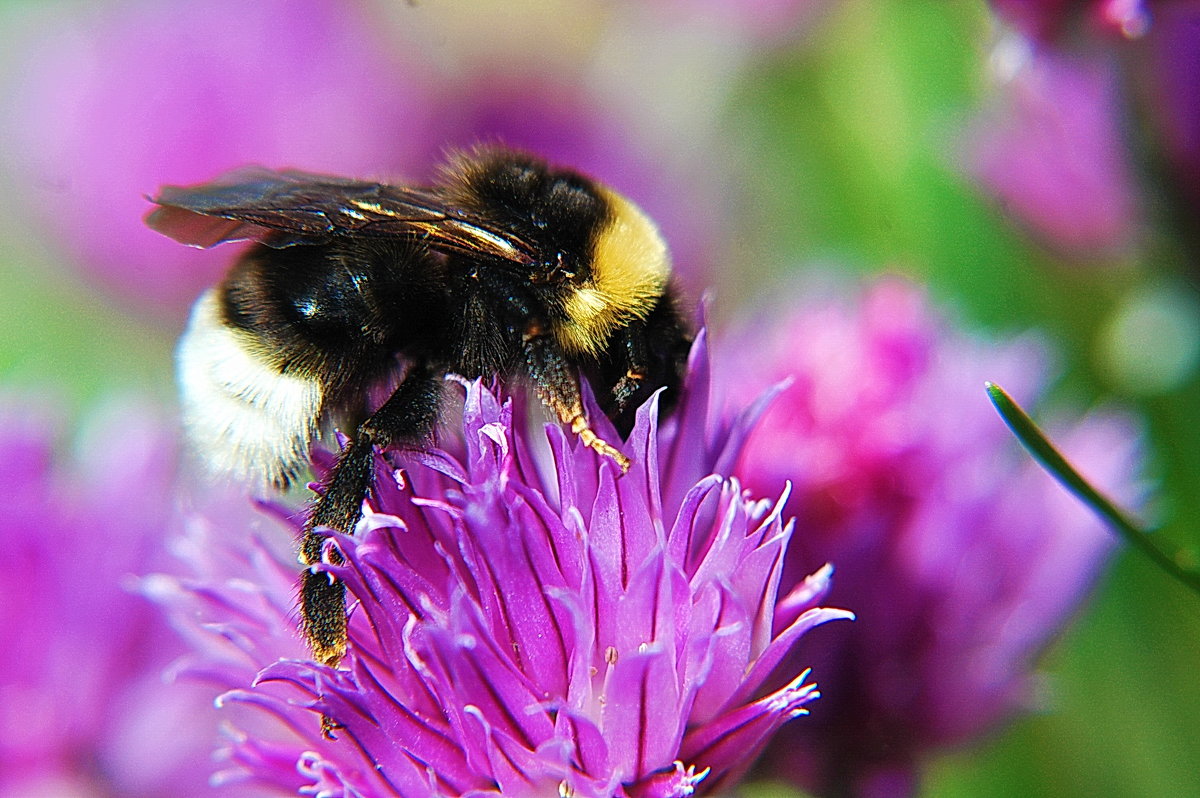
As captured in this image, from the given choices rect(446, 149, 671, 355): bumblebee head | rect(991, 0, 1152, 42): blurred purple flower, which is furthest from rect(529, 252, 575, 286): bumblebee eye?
rect(991, 0, 1152, 42): blurred purple flower

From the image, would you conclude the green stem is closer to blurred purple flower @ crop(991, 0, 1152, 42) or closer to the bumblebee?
the bumblebee

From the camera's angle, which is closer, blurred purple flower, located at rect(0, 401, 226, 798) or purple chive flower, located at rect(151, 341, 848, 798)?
purple chive flower, located at rect(151, 341, 848, 798)

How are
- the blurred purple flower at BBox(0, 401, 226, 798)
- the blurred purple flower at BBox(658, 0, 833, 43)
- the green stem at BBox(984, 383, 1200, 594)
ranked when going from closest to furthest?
the green stem at BBox(984, 383, 1200, 594), the blurred purple flower at BBox(0, 401, 226, 798), the blurred purple flower at BBox(658, 0, 833, 43)

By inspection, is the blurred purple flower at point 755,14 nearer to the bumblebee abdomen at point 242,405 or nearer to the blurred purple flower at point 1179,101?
the blurred purple flower at point 1179,101

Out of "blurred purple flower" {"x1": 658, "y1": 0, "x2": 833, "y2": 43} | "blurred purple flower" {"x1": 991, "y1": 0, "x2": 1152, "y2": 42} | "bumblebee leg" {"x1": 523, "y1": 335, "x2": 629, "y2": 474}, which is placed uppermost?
"blurred purple flower" {"x1": 991, "y1": 0, "x2": 1152, "y2": 42}

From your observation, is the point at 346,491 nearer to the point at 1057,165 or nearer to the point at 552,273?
the point at 552,273

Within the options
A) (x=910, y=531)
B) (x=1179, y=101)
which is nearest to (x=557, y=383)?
(x=910, y=531)

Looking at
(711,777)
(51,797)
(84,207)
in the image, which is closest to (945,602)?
(711,777)
